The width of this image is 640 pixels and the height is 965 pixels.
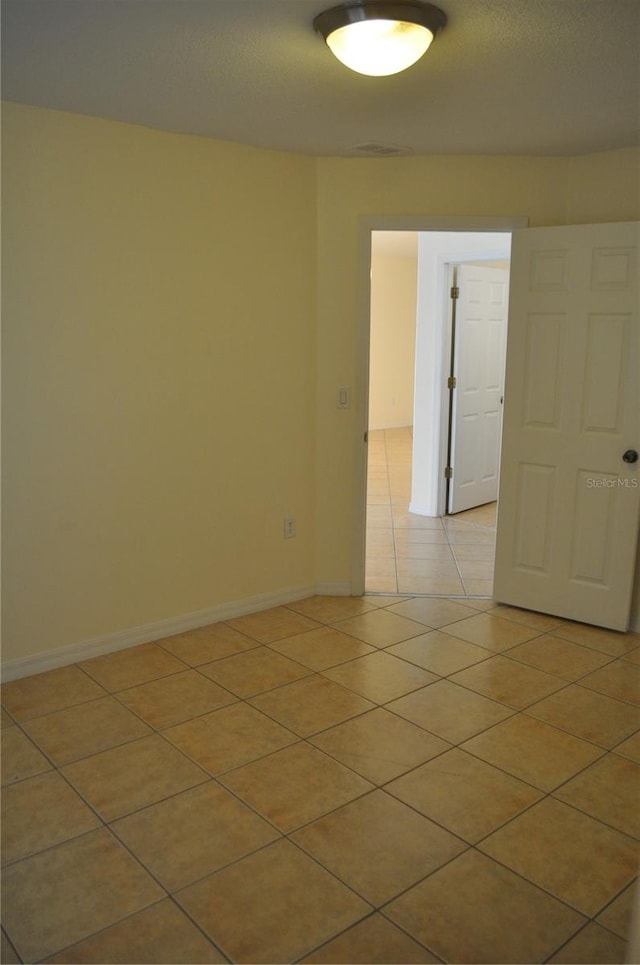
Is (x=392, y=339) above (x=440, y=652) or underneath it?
above

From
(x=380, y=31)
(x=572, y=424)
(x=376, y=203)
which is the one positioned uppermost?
(x=380, y=31)

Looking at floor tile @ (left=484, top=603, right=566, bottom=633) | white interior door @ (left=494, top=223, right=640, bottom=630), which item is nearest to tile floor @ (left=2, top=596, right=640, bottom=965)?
floor tile @ (left=484, top=603, right=566, bottom=633)

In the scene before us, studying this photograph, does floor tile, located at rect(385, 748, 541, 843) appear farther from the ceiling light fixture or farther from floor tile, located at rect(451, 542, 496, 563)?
floor tile, located at rect(451, 542, 496, 563)

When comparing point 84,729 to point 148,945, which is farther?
point 84,729

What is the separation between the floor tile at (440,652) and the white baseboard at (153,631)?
732 mm

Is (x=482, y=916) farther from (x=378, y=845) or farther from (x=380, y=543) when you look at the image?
(x=380, y=543)

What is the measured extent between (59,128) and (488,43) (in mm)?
1755

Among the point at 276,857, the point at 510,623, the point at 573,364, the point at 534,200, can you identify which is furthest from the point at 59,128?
the point at 510,623

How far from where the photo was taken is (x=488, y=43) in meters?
2.33

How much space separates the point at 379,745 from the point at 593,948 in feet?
3.34

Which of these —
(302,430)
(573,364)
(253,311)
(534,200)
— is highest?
(534,200)

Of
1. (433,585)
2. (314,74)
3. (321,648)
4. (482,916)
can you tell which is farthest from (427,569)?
(314,74)

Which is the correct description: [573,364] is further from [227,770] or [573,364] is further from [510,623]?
[227,770]

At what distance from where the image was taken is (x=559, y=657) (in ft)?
11.5
